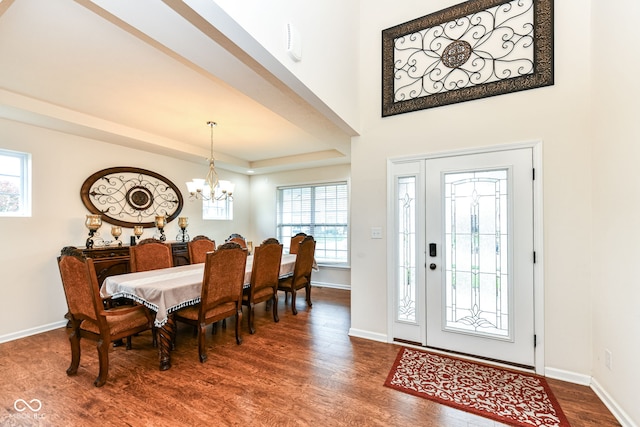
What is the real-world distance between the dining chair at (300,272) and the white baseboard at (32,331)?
2.84 meters

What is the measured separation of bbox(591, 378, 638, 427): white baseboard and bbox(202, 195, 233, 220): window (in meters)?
5.57

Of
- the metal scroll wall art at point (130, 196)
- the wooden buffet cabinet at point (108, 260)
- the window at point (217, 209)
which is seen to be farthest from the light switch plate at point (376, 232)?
the metal scroll wall art at point (130, 196)

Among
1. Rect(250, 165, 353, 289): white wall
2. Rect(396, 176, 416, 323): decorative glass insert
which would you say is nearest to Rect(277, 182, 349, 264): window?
Rect(250, 165, 353, 289): white wall

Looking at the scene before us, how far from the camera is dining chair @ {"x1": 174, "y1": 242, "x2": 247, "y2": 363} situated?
2.57 m

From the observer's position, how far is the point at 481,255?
262 centimetres

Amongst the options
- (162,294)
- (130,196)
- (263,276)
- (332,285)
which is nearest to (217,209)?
(130,196)

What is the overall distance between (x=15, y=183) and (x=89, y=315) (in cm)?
249

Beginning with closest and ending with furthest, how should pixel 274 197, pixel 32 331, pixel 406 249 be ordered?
pixel 406 249, pixel 32 331, pixel 274 197

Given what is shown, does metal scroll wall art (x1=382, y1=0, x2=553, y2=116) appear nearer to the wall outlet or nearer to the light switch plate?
the light switch plate

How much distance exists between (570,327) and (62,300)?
5607 mm

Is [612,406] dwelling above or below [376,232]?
below

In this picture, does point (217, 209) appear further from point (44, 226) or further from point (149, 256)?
point (44, 226)

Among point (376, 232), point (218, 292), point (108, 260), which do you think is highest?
point (376, 232)

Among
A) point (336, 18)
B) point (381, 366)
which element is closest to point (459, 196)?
point (381, 366)
